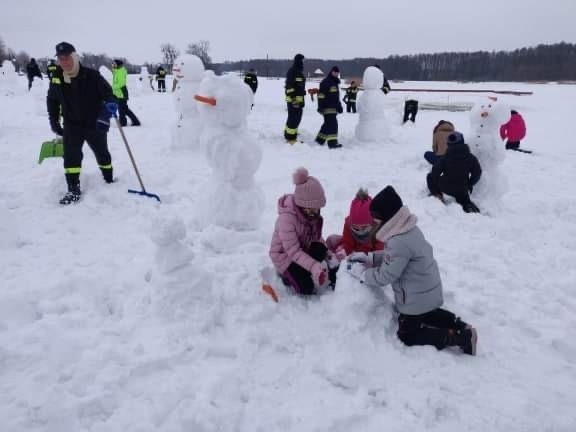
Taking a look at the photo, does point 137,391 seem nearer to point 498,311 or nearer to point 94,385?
point 94,385

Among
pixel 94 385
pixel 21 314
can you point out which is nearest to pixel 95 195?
pixel 21 314

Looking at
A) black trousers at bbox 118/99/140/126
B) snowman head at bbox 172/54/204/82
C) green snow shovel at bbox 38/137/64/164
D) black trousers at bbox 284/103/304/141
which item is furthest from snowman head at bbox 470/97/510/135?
black trousers at bbox 118/99/140/126

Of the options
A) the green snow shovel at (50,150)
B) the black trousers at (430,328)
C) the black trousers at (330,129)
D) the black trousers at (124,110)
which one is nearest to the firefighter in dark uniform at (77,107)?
the green snow shovel at (50,150)

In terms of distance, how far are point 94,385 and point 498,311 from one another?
10.2 ft

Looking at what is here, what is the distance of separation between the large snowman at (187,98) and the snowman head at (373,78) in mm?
3986

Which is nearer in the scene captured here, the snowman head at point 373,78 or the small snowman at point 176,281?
the small snowman at point 176,281

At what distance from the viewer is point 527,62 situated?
6769cm

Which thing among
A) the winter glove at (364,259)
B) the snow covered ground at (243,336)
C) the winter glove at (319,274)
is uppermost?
the winter glove at (364,259)

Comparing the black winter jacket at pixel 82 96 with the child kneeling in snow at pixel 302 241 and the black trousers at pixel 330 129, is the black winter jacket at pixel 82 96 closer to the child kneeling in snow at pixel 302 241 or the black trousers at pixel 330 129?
the child kneeling in snow at pixel 302 241

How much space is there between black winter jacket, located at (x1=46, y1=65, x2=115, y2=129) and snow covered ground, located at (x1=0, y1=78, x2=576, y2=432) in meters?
0.97

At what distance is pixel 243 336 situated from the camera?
281 centimetres

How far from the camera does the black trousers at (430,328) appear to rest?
2807 millimetres

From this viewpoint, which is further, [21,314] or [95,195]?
[95,195]

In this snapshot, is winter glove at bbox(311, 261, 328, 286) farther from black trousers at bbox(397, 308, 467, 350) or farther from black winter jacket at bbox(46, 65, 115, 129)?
black winter jacket at bbox(46, 65, 115, 129)
